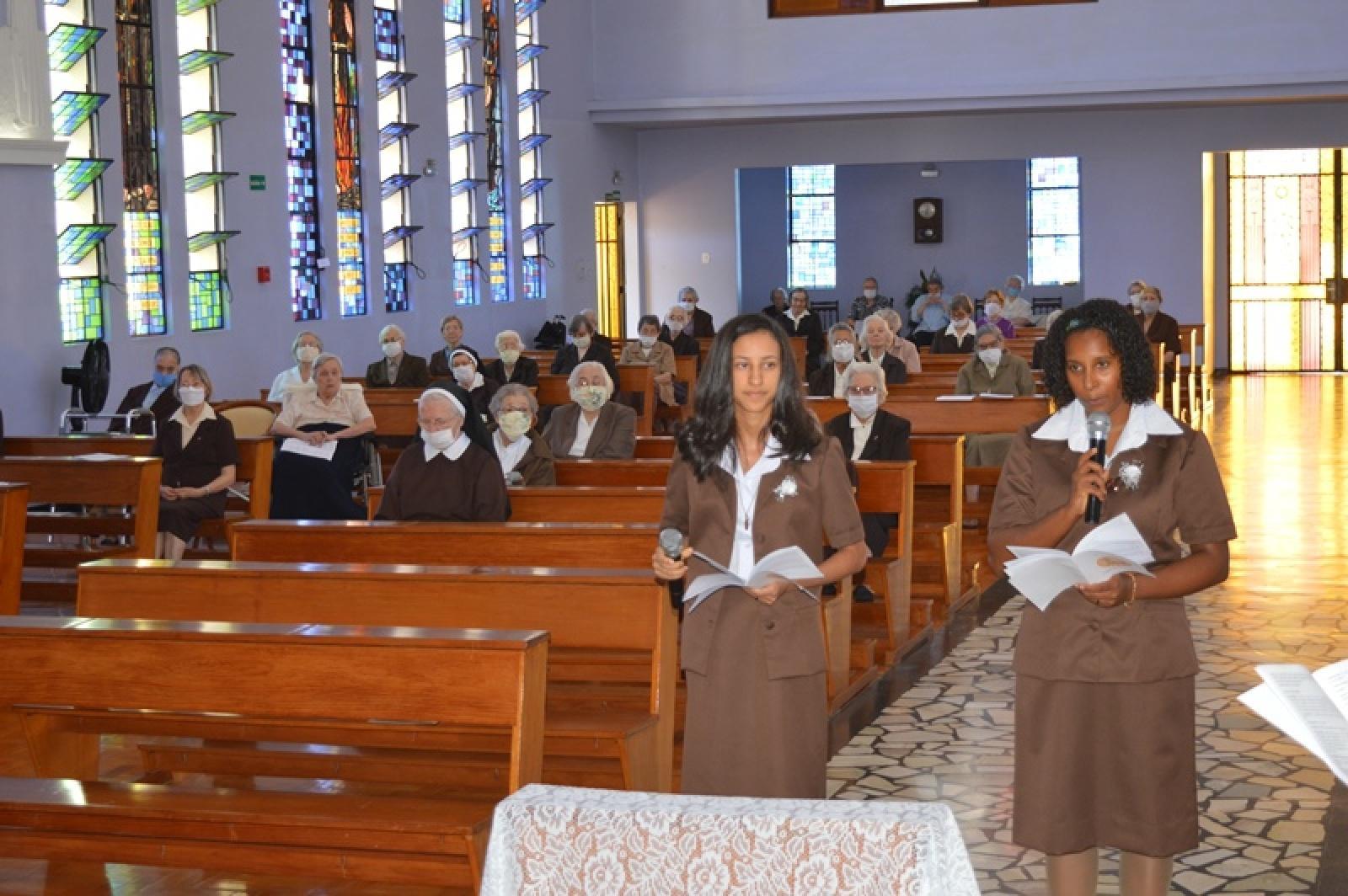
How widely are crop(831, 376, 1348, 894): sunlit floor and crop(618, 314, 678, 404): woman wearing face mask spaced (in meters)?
5.07

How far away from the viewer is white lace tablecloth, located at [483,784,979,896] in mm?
1858

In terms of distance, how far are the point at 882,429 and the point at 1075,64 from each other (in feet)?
36.5

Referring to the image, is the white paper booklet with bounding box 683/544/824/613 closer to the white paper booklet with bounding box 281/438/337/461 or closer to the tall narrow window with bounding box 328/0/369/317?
the white paper booklet with bounding box 281/438/337/461

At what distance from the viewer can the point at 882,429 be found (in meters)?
7.25

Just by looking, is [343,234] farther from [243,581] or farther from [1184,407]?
[243,581]

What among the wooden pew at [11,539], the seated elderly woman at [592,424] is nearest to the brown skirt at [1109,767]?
the wooden pew at [11,539]

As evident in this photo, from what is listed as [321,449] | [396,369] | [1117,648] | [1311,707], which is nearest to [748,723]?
[1117,648]

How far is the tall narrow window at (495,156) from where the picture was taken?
16.4m

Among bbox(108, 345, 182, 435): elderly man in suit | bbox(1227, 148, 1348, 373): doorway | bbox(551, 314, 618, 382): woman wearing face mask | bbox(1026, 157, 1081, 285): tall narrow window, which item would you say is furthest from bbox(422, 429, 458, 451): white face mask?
bbox(1026, 157, 1081, 285): tall narrow window

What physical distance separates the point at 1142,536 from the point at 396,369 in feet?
32.2

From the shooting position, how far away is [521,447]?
7.13 meters

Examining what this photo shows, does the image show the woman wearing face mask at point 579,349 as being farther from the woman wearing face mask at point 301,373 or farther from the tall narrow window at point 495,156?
the tall narrow window at point 495,156

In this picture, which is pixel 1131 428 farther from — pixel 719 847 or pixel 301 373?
pixel 301 373

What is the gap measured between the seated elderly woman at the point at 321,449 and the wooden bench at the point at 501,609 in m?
3.64
